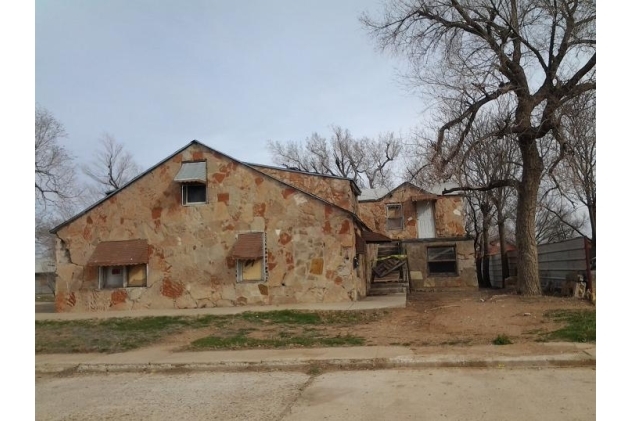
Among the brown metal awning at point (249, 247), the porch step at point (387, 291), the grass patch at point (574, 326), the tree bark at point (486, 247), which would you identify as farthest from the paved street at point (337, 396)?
A: the tree bark at point (486, 247)

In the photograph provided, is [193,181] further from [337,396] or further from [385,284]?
[337,396]

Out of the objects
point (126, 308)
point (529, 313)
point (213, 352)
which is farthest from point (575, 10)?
point (126, 308)

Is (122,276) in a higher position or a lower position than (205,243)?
lower

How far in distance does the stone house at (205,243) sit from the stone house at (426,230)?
968cm

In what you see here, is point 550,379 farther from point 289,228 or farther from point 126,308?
point 126,308

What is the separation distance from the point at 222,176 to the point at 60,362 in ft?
28.8

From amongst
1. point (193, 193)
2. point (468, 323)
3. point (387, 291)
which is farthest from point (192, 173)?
point (468, 323)

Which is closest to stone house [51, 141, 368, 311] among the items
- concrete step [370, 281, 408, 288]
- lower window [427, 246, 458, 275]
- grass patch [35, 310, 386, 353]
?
grass patch [35, 310, 386, 353]

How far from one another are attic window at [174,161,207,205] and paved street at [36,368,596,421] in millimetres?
9271

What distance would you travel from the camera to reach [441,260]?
2644 centimetres

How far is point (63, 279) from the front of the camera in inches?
674

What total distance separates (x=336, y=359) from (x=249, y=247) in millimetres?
8143

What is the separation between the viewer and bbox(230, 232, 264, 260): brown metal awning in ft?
51.3

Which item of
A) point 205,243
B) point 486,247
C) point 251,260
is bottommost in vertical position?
point 486,247
